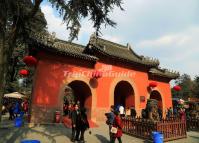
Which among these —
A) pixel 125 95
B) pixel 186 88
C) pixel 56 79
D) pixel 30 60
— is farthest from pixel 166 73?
pixel 186 88

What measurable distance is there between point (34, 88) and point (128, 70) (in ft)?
24.8

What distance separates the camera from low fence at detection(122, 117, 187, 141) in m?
9.21

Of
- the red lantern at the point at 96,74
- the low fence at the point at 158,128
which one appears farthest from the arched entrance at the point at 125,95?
the low fence at the point at 158,128

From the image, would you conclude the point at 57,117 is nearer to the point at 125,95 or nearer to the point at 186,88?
the point at 125,95

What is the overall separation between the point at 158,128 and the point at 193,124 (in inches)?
217

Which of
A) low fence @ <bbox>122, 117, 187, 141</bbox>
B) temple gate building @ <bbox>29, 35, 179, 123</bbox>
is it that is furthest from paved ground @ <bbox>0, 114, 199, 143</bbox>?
temple gate building @ <bbox>29, 35, 179, 123</bbox>

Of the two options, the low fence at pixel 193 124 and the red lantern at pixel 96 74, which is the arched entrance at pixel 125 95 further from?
the low fence at pixel 193 124

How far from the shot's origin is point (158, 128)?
8.98 meters

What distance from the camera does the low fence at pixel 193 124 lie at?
514 inches

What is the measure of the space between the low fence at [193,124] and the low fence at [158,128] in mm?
3343

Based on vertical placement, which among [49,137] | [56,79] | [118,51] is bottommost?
[49,137]

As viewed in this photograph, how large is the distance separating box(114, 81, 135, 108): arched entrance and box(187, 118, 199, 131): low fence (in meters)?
4.54

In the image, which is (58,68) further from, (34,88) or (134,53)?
(134,53)

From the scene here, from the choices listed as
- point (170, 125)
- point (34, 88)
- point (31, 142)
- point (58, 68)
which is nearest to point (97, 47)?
point (58, 68)
